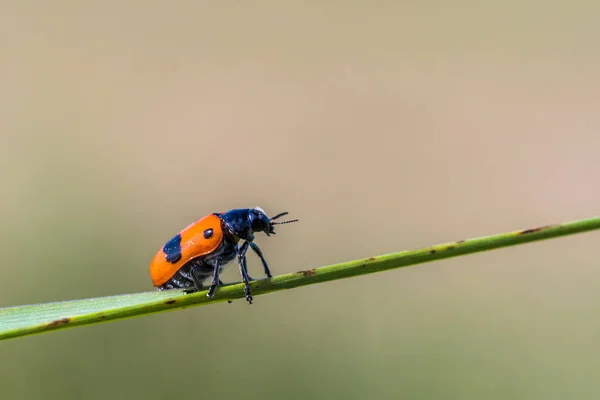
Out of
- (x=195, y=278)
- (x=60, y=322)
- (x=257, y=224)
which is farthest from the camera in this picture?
(x=257, y=224)

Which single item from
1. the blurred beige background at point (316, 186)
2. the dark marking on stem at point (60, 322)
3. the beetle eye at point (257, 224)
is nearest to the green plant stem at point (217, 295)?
the dark marking on stem at point (60, 322)

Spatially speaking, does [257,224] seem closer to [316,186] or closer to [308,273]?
[308,273]

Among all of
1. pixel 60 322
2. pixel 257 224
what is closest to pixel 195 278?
pixel 257 224

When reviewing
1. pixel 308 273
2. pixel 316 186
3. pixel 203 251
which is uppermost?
pixel 316 186

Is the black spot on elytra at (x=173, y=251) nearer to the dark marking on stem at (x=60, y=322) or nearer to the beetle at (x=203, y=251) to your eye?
the beetle at (x=203, y=251)

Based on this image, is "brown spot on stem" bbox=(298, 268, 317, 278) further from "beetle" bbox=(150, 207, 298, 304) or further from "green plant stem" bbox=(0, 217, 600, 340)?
"beetle" bbox=(150, 207, 298, 304)

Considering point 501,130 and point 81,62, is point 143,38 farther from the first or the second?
point 501,130
